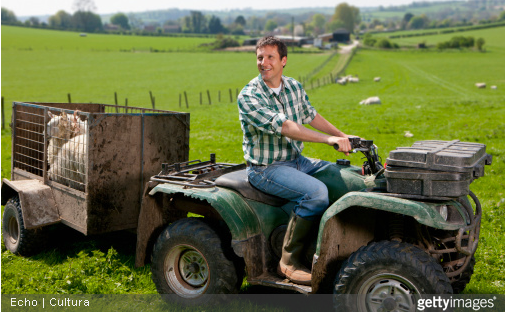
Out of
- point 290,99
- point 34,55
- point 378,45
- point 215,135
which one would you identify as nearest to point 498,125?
point 215,135

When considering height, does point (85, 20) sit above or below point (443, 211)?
above

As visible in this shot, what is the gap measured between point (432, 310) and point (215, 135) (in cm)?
1436

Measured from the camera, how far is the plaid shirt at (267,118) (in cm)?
→ 479

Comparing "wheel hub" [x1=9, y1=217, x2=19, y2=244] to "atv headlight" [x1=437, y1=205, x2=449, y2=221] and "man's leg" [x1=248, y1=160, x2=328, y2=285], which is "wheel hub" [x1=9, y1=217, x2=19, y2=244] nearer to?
"man's leg" [x1=248, y1=160, x2=328, y2=285]

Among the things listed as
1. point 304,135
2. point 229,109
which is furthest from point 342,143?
point 229,109

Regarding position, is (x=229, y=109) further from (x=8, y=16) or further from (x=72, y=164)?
(x=8, y=16)

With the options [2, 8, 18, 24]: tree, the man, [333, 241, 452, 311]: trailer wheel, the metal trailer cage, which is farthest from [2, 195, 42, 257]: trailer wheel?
[2, 8, 18, 24]: tree

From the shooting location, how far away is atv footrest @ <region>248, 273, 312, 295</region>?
4.63 m

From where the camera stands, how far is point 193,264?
5312 millimetres

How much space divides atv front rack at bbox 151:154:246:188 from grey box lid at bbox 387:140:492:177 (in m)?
1.91

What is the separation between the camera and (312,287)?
14.9 ft

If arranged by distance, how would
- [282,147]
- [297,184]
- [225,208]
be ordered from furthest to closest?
[282,147]
[225,208]
[297,184]

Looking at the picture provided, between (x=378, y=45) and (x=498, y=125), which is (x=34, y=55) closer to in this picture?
(x=378, y=45)

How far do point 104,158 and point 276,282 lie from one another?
264 cm
